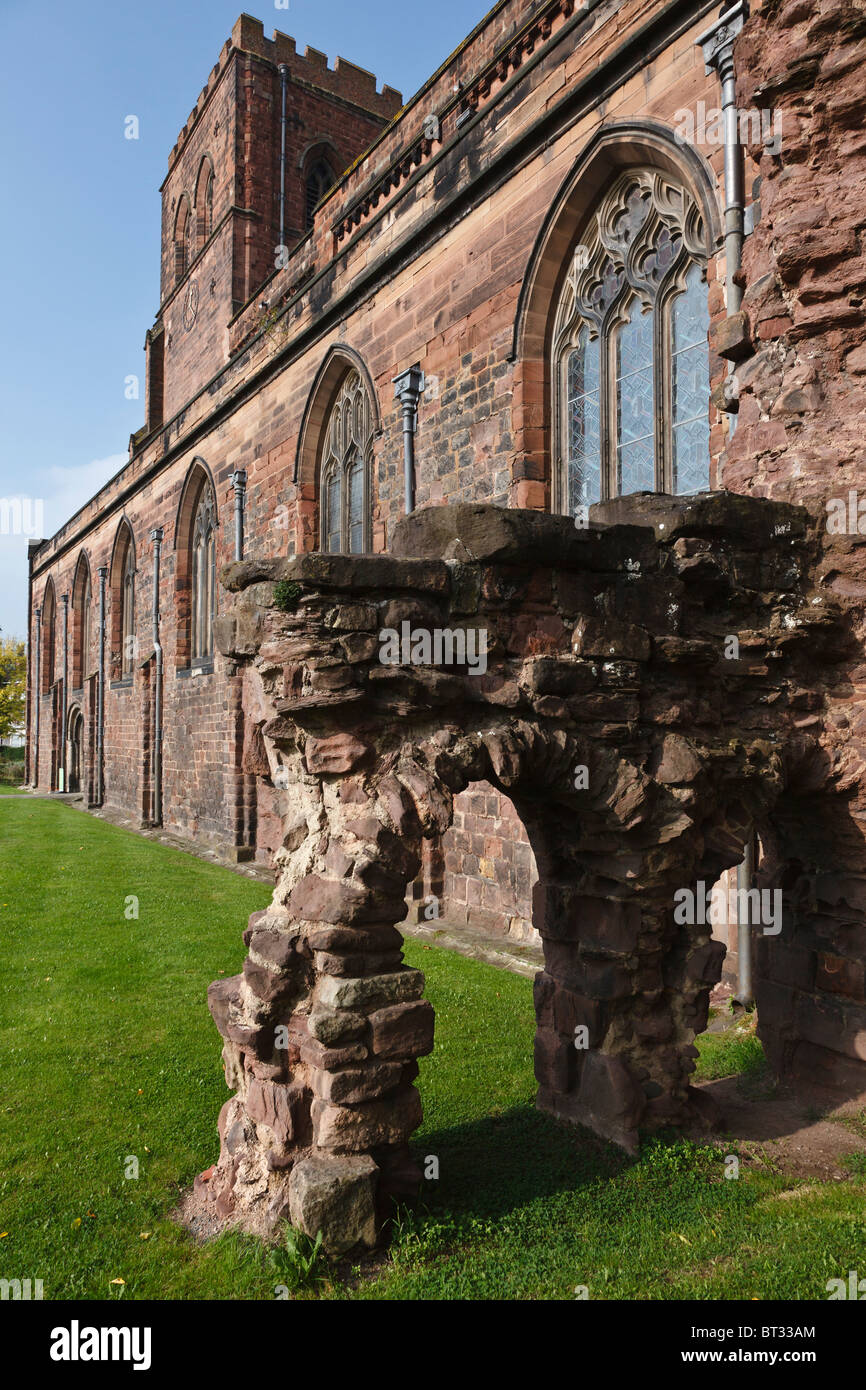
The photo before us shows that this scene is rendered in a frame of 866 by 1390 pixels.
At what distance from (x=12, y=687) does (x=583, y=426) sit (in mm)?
43898

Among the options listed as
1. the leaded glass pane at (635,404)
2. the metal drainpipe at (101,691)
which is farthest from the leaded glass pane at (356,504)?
the metal drainpipe at (101,691)

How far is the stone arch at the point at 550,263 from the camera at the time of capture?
7863mm

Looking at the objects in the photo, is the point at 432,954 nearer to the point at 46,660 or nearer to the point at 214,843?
the point at 214,843

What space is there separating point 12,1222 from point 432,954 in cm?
498

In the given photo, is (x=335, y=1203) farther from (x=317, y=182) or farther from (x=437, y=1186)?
(x=317, y=182)

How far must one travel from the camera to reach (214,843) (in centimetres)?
1739

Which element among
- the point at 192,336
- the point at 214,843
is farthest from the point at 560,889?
the point at 192,336

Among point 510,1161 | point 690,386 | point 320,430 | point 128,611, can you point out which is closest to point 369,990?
point 510,1161

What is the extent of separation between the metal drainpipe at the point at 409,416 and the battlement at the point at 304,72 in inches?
661

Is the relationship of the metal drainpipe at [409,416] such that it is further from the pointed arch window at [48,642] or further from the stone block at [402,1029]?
the pointed arch window at [48,642]

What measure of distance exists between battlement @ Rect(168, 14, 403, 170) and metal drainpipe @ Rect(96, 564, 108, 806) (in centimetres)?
1304

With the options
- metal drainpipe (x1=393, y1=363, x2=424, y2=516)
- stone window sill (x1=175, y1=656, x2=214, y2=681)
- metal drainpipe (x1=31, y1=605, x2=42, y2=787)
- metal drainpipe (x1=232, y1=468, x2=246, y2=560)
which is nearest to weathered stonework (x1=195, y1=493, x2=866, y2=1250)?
metal drainpipe (x1=393, y1=363, x2=424, y2=516)

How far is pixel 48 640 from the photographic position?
3719 cm

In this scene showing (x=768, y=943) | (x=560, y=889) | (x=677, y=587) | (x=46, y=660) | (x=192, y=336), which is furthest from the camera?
(x=46, y=660)
